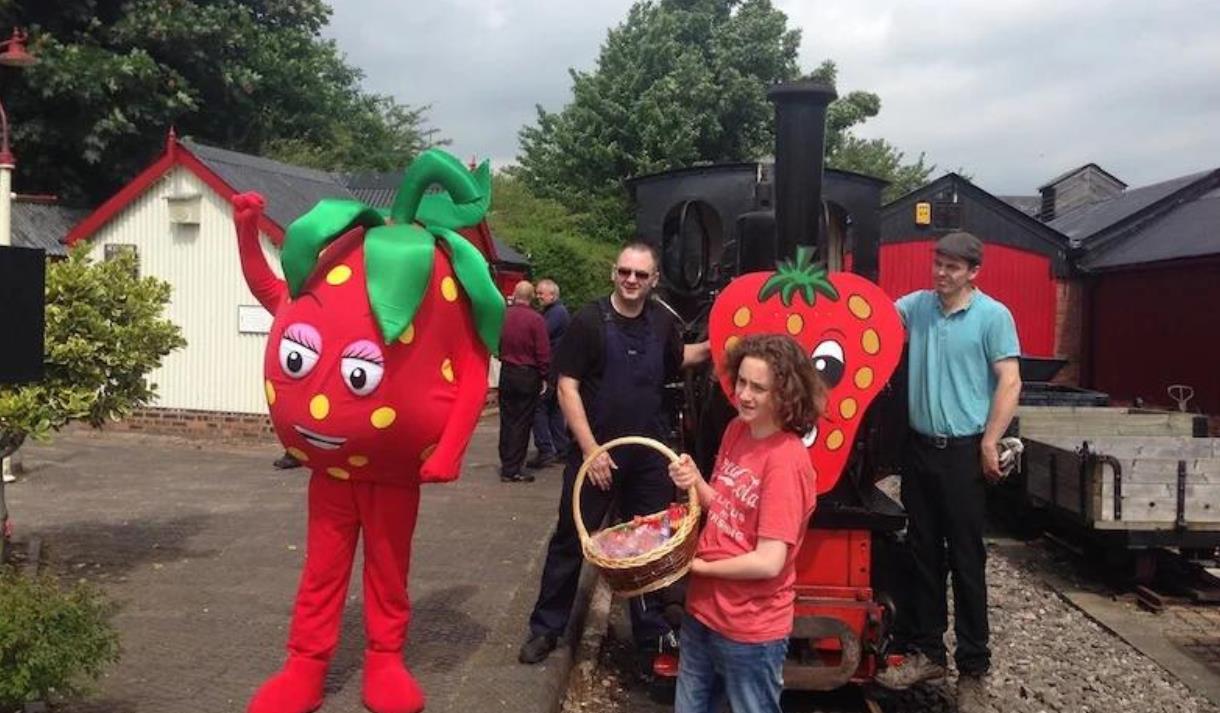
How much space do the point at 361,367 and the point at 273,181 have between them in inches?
376

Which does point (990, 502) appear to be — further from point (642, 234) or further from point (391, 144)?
point (391, 144)

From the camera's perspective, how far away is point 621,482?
463cm

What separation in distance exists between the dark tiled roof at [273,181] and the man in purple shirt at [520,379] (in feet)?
9.10

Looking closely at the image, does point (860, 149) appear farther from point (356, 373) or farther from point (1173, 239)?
point (356, 373)

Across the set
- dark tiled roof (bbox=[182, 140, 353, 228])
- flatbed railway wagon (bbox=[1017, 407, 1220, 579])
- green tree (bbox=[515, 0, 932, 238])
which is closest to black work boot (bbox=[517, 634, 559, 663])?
flatbed railway wagon (bbox=[1017, 407, 1220, 579])

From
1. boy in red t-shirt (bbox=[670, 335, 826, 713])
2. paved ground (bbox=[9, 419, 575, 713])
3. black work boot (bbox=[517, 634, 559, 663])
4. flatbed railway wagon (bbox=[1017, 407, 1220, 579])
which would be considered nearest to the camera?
boy in red t-shirt (bbox=[670, 335, 826, 713])

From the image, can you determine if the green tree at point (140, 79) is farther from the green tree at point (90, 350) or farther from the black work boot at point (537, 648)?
the black work boot at point (537, 648)

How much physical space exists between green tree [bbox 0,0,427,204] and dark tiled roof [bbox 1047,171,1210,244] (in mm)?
13904

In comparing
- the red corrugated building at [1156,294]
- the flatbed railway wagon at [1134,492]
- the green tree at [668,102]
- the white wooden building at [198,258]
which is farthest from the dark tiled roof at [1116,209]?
the white wooden building at [198,258]

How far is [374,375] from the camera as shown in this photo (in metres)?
3.56

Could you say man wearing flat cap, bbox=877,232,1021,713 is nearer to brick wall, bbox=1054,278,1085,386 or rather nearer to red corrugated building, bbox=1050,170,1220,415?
red corrugated building, bbox=1050,170,1220,415

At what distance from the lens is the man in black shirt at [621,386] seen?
14.6 feet

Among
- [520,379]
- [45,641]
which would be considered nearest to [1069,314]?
[520,379]

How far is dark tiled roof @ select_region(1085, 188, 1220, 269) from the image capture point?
49.7 ft
